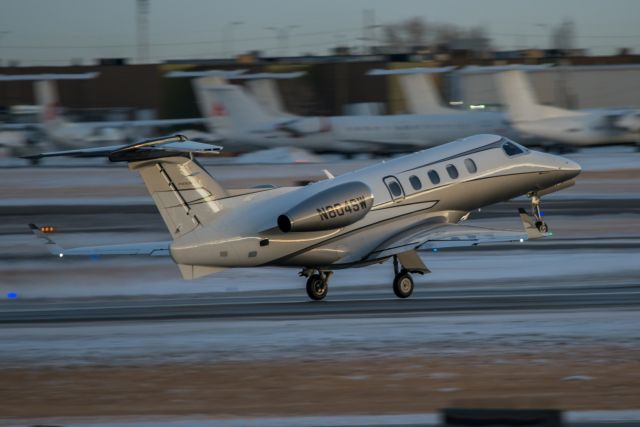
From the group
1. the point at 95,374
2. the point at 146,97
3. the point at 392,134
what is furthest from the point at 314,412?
the point at 146,97

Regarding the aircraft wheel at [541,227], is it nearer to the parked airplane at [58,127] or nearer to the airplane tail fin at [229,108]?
the airplane tail fin at [229,108]

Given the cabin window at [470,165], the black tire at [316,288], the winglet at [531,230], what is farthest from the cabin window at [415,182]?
the black tire at [316,288]

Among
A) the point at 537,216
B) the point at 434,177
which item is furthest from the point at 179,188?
the point at 537,216

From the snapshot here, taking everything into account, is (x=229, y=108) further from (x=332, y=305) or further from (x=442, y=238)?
(x=332, y=305)

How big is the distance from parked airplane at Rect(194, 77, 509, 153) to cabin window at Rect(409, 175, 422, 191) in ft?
145

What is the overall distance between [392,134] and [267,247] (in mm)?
47170

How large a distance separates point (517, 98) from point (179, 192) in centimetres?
4615

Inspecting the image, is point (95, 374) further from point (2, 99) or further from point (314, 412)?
point (2, 99)

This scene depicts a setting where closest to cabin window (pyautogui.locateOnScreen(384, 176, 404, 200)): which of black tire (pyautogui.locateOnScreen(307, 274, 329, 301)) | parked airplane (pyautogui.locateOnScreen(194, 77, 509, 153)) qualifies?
black tire (pyautogui.locateOnScreen(307, 274, 329, 301))

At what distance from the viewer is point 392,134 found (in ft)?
227

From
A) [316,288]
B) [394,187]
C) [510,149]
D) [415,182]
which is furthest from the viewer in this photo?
[510,149]

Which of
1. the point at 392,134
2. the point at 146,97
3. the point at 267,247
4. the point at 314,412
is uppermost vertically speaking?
the point at 146,97

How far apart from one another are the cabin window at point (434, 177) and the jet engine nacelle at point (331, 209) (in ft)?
6.39

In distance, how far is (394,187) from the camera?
2442 cm
